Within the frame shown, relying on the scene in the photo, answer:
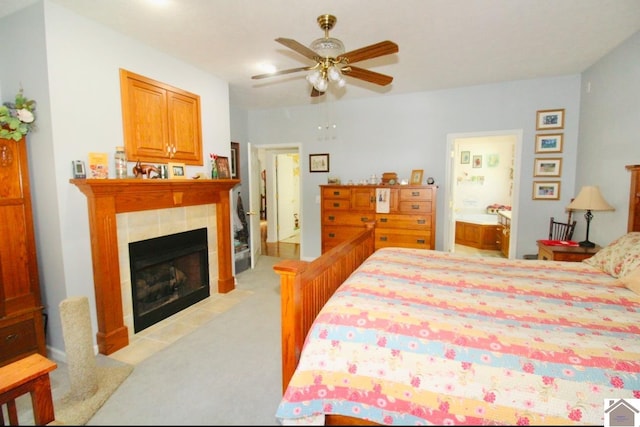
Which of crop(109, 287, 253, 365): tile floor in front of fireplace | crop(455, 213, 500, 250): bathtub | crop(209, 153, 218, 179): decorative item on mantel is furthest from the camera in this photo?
crop(455, 213, 500, 250): bathtub

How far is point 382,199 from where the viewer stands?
169 inches

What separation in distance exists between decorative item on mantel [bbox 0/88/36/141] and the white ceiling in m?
0.71

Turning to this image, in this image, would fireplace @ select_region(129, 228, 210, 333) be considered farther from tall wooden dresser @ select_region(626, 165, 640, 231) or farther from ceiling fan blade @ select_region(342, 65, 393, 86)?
tall wooden dresser @ select_region(626, 165, 640, 231)

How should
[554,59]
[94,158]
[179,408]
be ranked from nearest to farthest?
1. [179,408]
2. [94,158]
3. [554,59]

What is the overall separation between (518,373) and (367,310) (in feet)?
2.14

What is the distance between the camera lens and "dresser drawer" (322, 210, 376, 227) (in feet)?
14.5

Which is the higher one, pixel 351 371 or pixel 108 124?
pixel 108 124

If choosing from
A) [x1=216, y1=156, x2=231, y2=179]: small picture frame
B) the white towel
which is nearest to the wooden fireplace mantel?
[x1=216, y1=156, x2=231, y2=179]: small picture frame

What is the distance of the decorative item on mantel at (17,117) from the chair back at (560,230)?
5.47 metres

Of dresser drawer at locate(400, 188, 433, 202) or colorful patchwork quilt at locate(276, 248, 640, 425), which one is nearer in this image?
colorful patchwork quilt at locate(276, 248, 640, 425)

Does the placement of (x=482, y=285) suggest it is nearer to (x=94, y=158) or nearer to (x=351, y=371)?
(x=351, y=371)

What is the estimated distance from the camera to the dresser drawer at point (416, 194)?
4.08 meters

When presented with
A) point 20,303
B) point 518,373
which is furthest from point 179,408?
point 20,303

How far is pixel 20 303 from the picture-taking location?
7.43 feet
